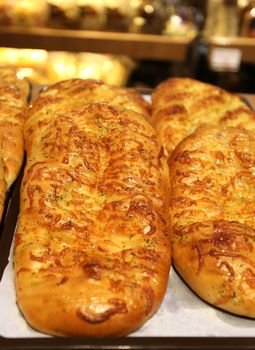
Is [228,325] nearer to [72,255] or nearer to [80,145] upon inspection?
[72,255]

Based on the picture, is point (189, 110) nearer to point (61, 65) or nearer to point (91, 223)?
point (91, 223)

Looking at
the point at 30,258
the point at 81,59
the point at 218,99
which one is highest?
the point at 218,99

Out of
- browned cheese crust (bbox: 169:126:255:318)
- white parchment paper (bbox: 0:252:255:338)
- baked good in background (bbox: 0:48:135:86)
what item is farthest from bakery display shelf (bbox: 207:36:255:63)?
white parchment paper (bbox: 0:252:255:338)

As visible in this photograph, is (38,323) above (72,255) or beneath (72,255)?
beneath

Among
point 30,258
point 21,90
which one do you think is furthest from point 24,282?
point 21,90
